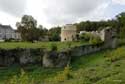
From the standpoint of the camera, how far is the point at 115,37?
177ft

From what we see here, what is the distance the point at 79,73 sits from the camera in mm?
25469

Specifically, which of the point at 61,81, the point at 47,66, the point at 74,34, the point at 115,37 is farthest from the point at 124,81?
the point at 74,34

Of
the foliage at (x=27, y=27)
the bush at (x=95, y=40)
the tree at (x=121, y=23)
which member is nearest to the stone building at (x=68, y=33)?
the foliage at (x=27, y=27)

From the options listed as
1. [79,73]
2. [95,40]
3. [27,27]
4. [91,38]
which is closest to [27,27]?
[27,27]

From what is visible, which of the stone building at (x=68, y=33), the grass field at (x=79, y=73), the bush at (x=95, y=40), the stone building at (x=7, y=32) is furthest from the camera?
the stone building at (x=7, y=32)

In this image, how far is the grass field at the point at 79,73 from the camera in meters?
19.6

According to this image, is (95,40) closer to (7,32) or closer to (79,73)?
(79,73)

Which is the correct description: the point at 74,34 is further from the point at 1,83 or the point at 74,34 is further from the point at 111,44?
the point at 1,83

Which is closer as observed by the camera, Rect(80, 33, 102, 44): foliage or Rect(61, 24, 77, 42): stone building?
Rect(80, 33, 102, 44): foliage

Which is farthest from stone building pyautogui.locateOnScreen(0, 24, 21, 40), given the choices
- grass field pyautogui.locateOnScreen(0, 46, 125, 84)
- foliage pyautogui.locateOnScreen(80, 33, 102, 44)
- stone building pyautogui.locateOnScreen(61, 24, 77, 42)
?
grass field pyautogui.locateOnScreen(0, 46, 125, 84)

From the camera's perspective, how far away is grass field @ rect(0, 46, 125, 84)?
64.3ft

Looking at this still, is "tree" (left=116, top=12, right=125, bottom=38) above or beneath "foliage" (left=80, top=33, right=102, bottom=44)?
above

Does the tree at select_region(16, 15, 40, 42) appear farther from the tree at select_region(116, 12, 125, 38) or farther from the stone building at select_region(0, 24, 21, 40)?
the stone building at select_region(0, 24, 21, 40)

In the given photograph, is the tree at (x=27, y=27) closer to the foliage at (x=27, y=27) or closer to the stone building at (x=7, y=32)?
the foliage at (x=27, y=27)
